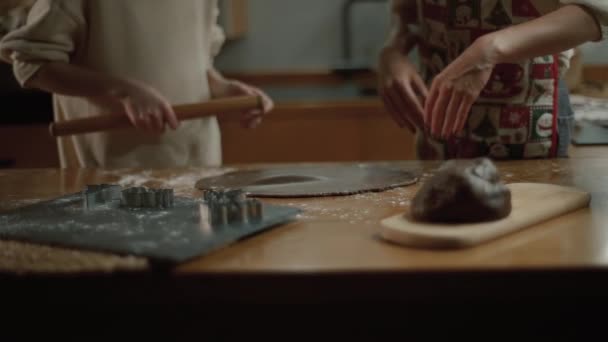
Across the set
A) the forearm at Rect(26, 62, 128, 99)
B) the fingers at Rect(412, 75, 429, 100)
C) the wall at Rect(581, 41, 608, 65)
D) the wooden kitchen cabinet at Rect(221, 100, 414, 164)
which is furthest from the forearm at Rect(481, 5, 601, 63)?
the wooden kitchen cabinet at Rect(221, 100, 414, 164)

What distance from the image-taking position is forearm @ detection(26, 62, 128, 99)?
139 cm

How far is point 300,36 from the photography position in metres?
3.02

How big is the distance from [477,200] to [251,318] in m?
0.25

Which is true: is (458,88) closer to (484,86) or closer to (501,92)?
(484,86)

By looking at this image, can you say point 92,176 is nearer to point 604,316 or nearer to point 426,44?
point 426,44

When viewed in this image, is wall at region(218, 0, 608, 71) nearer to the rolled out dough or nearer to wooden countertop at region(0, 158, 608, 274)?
the rolled out dough

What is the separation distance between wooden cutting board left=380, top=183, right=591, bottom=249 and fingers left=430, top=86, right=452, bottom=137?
0.24 m

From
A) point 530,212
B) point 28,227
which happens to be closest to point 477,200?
point 530,212

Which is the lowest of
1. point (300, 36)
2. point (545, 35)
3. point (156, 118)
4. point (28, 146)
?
point (28, 146)

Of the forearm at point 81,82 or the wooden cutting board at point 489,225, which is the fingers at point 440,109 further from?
the forearm at point 81,82

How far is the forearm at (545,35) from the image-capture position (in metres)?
1.01

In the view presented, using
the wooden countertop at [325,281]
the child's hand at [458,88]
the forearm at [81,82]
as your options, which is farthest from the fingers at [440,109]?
the forearm at [81,82]

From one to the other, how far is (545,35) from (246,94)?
71 centimetres

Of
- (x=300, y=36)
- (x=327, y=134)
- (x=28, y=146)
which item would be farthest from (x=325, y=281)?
(x=300, y=36)
